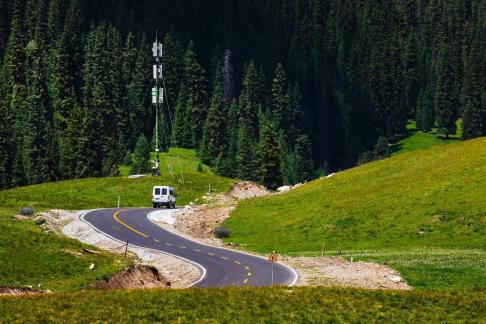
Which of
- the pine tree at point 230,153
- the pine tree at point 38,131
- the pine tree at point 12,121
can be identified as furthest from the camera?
the pine tree at point 230,153

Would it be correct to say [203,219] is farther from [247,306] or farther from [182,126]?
[182,126]

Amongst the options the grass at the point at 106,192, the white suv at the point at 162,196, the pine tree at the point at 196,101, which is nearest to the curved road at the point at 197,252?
the white suv at the point at 162,196

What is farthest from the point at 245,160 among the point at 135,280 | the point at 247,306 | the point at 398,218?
the point at 247,306

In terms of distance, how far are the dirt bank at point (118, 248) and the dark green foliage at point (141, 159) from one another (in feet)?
255

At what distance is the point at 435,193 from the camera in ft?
218

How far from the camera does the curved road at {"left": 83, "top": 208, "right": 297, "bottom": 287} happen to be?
4675 centimetres

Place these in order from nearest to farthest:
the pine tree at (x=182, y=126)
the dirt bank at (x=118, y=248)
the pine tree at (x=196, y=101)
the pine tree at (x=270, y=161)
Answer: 1. the dirt bank at (x=118, y=248)
2. the pine tree at (x=270, y=161)
3. the pine tree at (x=182, y=126)
4. the pine tree at (x=196, y=101)

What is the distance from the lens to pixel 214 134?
580 ft

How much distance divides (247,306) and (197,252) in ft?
93.3

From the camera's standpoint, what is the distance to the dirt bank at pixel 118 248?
1965 inches

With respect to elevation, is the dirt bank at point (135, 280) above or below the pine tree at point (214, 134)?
below

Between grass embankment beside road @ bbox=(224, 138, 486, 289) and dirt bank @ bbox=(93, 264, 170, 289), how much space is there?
605 inches

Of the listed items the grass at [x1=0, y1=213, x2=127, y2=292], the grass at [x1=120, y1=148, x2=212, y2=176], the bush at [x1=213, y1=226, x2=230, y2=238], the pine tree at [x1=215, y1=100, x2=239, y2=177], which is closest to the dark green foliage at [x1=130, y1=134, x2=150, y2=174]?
the grass at [x1=120, y1=148, x2=212, y2=176]

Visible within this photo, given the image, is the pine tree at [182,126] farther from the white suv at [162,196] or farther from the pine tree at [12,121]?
the white suv at [162,196]
